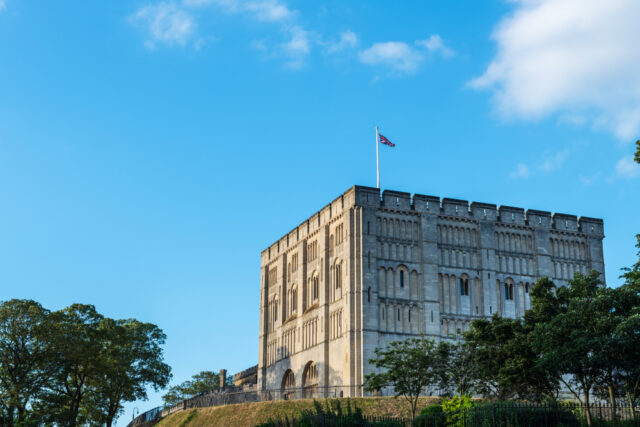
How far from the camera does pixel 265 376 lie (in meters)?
77.2

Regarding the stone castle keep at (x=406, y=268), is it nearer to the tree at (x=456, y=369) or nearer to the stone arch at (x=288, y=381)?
the stone arch at (x=288, y=381)

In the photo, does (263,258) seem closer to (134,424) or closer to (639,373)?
(134,424)

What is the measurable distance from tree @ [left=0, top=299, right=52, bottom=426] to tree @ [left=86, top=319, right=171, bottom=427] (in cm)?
456

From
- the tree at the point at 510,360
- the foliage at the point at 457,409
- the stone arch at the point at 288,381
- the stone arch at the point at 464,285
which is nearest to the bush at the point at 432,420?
the foliage at the point at 457,409

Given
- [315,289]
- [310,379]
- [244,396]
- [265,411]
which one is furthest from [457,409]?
[315,289]

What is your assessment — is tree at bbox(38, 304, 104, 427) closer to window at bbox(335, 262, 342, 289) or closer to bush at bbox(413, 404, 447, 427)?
window at bbox(335, 262, 342, 289)

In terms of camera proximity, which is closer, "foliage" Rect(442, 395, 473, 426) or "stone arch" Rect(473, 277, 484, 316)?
"foliage" Rect(442, 395, 473, 426)

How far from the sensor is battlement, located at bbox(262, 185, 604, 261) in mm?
63656

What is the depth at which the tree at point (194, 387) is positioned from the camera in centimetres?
8381

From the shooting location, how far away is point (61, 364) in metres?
56.2

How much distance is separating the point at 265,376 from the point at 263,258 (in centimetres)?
1217

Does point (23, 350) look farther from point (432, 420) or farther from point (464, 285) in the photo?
point (432, 420)

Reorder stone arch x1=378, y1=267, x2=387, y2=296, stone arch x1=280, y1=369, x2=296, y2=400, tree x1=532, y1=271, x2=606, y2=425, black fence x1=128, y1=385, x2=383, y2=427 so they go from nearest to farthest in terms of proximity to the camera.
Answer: tree x1=532, y1=271, x2=606, y2=425, black fence x1=128, y1=385, x2=383, y2=427, stone arch x1=378, y1=267, x2=387, y2=296, stone arch x1=280, y1=369, x2=296, y2=400

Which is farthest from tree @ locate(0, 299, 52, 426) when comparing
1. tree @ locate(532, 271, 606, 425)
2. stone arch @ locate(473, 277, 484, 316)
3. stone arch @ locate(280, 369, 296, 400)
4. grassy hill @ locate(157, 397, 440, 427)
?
tree @ locate(532, 271, 606, 425)
